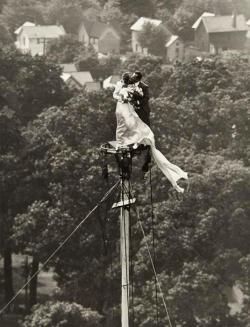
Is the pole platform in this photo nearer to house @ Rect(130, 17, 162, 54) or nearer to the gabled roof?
house @ Rect(130, 17, 162, 54)

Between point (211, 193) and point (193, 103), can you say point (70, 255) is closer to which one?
point (211, 193)

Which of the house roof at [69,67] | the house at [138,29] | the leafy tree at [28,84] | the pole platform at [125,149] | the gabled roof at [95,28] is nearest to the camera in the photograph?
the pole platform at [125,149]

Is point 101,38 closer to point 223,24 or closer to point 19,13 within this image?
point 19,13

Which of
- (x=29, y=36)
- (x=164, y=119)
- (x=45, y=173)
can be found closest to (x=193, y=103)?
(x=164, y=119)

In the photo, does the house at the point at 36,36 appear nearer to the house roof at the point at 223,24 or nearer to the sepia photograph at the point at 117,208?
the house roof at the point at 223,24

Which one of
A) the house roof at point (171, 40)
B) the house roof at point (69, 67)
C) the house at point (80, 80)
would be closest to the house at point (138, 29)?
the house roof at point (171, 40)
